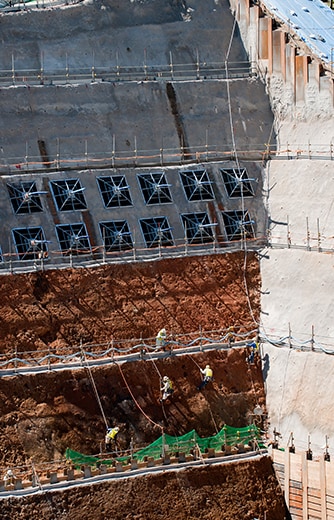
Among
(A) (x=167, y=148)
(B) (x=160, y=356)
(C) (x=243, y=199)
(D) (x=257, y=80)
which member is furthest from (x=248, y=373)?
(D) (x=257, y=80)

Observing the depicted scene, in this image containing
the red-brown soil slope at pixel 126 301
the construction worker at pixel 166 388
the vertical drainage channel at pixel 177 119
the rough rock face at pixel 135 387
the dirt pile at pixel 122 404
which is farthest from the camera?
the vertical drainage channel at pixel 177 119

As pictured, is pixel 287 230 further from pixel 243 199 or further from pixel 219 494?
pixel 219 494

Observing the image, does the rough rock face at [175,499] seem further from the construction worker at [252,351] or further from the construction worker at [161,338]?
the construction worker at [161,338]

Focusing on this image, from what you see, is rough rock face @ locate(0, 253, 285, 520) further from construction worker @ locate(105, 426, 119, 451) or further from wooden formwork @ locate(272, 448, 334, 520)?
wooden formwork @ locate(272, 448, 334, 520)

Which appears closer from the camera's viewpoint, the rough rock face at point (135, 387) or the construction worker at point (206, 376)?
the rough rock face at point (135, 387)

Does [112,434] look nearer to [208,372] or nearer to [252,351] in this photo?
[208,372]

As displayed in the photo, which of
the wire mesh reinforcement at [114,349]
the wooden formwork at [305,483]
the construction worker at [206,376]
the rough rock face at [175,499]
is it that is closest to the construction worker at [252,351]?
the wire mesh reinforcement at [114,349]

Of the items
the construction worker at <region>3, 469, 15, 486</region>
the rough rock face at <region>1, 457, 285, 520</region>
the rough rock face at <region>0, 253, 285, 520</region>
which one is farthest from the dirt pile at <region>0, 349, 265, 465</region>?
the rough rock face at <region>1, 457, 285, 520</region>
